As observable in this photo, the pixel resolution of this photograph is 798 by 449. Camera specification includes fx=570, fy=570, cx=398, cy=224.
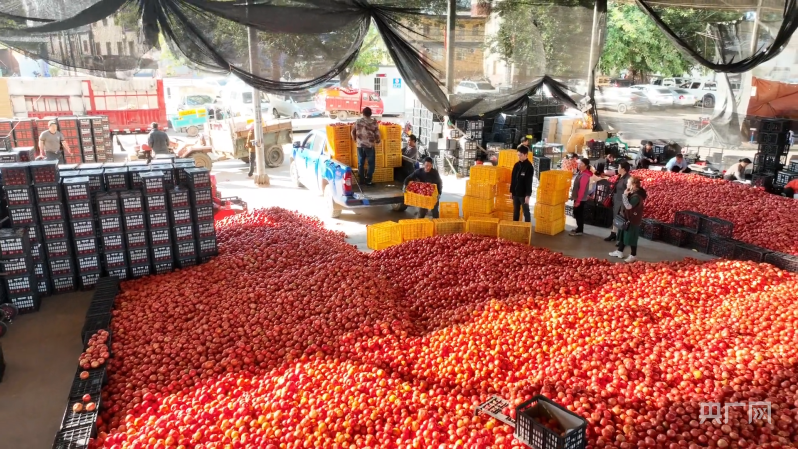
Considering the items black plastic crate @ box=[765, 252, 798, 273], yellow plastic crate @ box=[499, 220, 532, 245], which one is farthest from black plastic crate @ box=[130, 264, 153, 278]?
black plastic crate @ box=[765, 252, 798, 273]

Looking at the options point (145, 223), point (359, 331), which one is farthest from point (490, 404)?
point (145, 223)

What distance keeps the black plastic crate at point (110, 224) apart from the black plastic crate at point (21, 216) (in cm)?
82

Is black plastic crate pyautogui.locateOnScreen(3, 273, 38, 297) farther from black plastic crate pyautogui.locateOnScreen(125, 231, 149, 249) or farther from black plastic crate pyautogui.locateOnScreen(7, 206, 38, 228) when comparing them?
black plastic crate pyautogui.locateOnScreen(125, 231, 149, 249)

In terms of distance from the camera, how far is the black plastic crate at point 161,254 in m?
8.38

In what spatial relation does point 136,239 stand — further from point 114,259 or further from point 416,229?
point 416,229

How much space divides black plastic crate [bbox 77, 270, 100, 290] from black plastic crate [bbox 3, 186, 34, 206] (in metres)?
1.20

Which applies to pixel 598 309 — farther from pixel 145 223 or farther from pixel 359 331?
pixel 145 223

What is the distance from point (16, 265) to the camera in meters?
7.31

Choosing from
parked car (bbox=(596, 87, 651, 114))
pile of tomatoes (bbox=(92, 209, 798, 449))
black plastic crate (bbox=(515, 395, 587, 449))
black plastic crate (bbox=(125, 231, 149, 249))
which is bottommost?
pile of tomatoes (bbox=(92, 209, 798, 449))

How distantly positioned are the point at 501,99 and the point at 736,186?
5619mm


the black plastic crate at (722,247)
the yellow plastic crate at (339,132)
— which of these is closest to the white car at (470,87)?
the yellow plastic crate at (339,132)

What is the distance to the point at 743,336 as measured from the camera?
6156 millimetres

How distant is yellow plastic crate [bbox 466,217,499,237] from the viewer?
10.6 meters

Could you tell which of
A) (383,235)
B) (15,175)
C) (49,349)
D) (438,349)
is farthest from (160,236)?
(438,349)
